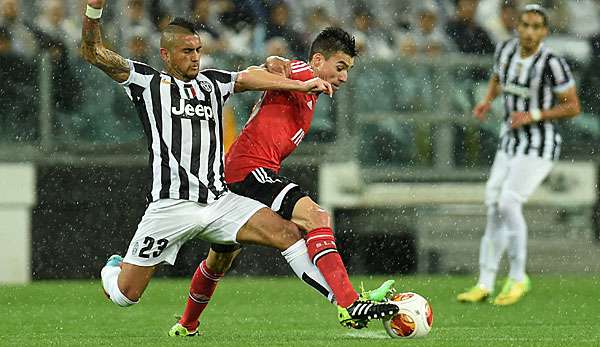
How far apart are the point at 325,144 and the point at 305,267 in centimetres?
607

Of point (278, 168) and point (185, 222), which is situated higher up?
point (278, 168)

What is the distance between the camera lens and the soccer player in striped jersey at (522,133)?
1041 centimetres

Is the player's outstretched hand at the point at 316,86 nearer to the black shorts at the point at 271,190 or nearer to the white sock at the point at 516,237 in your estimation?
the black shorts at the point at 271,190

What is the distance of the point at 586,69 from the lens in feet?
44.2

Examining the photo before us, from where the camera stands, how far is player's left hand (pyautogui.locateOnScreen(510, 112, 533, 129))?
10375mm

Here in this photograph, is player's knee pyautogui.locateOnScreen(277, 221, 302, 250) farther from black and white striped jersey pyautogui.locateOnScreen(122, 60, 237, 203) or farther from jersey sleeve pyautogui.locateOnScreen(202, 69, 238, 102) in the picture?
jersey sleeve pyautogui.locateOnScreen(202, 69, 238, 102)

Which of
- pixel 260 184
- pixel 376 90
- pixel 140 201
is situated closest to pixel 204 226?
pixel 260 184

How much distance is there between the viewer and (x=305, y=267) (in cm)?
679

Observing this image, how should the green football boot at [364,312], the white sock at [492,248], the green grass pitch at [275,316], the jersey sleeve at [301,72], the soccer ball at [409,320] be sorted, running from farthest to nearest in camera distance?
the white sock at [492,248]
the jersey sleeve at [301,72]
the green grass pitch at [275,316]
the soccer ball at [409,320]
the green football boot at [364,312]

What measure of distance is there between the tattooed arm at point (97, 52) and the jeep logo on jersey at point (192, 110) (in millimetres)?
291

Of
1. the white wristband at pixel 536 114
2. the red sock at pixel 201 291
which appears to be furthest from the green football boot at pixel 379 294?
the white wristband at pixel 536 114

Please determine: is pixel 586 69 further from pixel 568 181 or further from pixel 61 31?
pixel 61 31

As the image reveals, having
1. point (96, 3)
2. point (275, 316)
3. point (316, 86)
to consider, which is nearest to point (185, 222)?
point (316, 86)

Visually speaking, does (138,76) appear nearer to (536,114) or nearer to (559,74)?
(536,114)
